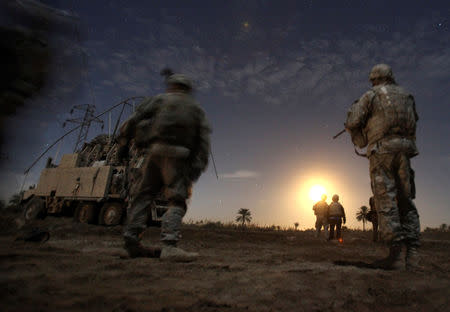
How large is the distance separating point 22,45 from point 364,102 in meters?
3.44

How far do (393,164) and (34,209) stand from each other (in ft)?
49.6

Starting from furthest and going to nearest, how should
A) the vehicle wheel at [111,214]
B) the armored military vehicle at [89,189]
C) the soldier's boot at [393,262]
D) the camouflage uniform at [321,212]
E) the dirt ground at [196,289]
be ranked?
the armored military vehicle at [89,189]
the vehicle wheel at [111,214]
the camouflage uniform at [321,212]
the soldier's boot at [393,262]
the dirt ground at [196,289]

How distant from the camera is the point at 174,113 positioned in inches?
115

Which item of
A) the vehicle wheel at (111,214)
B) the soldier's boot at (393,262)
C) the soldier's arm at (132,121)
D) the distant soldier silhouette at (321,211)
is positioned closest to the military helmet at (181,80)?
the soldier's arm at (132,121)

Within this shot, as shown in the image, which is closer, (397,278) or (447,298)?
(447,298)

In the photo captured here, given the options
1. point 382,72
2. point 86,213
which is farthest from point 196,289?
point 86,213

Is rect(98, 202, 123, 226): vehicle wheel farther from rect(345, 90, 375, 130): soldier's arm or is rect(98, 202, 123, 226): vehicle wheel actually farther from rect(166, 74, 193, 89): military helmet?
rect(345, 90, 375, 130): soldier's arm

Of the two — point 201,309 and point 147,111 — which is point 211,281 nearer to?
point 201,309

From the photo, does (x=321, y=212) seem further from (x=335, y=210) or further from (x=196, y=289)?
(x=196, y=289)

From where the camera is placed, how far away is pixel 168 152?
285cm

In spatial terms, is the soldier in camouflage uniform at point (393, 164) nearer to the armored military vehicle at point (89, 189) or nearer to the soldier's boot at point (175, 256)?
the soldier's boot at point (175, 256)

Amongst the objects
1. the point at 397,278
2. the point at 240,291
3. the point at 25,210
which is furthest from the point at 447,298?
the point at 25,210

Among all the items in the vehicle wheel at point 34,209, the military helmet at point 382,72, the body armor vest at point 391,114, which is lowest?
the vehicle wheel at point 34,209

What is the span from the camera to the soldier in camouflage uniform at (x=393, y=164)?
9.41ft
